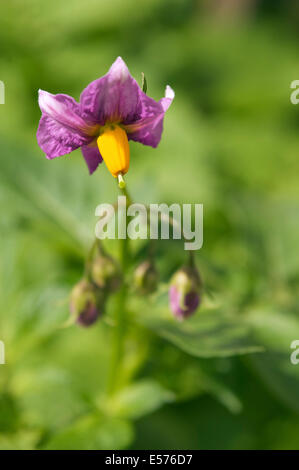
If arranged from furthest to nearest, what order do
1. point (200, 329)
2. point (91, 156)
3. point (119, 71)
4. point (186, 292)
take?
1. point (200, 329)
2. point (186, 292)
3. point (91, 156)
4. point (119, 71)

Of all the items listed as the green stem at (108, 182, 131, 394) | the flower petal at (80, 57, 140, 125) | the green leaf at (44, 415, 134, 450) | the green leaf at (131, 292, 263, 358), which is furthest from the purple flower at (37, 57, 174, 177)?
the green leaf at (44, 415, 134, 450)

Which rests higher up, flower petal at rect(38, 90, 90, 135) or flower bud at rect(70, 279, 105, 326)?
flower petal at rect(38, 90, 90, 135)

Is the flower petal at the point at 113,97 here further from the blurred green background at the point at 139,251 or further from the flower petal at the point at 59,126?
the blurred green background at the point at 139,251

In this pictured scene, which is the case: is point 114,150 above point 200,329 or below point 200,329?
above

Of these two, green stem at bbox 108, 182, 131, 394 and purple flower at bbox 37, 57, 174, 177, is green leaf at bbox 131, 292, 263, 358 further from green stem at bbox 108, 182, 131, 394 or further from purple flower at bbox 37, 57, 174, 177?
purple flower at bbox 37, 57, 174, 177

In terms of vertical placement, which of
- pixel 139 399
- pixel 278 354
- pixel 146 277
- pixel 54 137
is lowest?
pixel 139 399

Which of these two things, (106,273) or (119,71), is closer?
(119,71)

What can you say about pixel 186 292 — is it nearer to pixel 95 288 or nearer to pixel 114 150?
pixel 95 288

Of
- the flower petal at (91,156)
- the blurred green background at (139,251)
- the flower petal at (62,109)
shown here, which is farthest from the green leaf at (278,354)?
the flower petal at (62,109)

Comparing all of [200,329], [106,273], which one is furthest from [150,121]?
[200,329]
